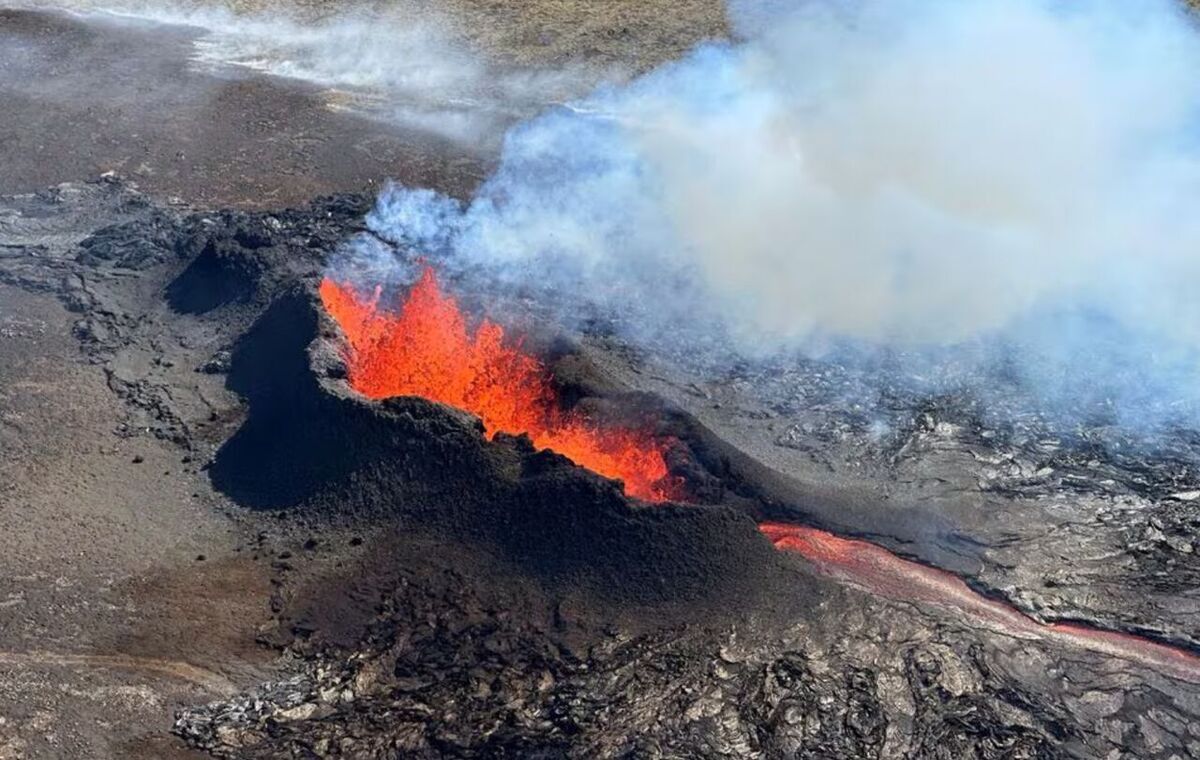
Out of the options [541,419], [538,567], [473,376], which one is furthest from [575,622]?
[473,376]

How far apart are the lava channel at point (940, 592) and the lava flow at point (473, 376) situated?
2239 millimetres

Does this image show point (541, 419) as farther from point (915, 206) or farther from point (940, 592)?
point (915, 206)

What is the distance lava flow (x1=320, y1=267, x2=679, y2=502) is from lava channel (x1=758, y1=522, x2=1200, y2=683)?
2.24m

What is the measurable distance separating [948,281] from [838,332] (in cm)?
288

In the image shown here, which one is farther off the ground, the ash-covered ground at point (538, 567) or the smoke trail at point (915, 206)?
the smoke trail at point (915, 206)

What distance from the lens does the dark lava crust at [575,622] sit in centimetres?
1367

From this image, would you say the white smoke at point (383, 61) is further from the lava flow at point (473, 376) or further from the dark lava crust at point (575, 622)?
the dark lava crust at point (575, 622)

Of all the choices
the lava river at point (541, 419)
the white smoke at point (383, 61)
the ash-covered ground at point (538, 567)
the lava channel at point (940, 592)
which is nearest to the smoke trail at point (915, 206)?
the ash-covered ground at point (538, 567)

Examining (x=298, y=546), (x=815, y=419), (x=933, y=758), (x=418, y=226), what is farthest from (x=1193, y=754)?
(x=418, y=226)

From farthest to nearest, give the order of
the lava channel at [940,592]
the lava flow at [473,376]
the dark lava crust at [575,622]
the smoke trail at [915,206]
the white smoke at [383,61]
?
the white smoke at [383,61], the smoke trail at [915,206], the lava flow at [473,376], the lava channel at [940,592], the dark lava crust at [575,622]

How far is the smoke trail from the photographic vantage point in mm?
21844

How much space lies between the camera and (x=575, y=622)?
1493 cm

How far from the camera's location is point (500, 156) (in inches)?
1156

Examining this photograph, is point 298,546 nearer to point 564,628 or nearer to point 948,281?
point 564,628
